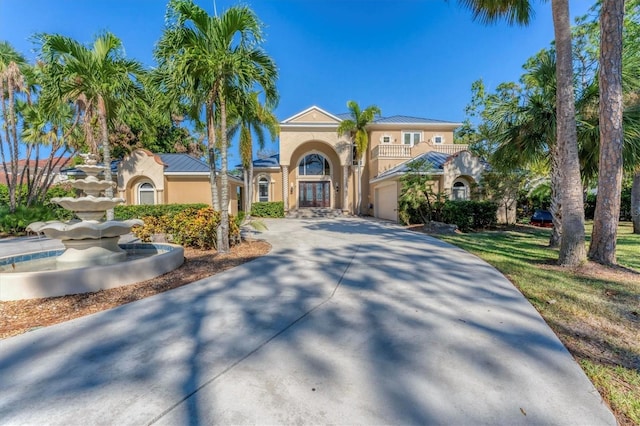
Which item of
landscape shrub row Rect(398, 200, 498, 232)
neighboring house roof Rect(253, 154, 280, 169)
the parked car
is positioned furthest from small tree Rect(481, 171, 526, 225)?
neighboring house roof Rect(253, 154, 280, 169)

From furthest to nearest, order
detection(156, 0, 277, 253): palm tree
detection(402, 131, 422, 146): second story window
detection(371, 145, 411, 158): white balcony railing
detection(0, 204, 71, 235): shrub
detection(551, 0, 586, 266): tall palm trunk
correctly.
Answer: detection(402, 131, 422, 146): second story window
detection(371, 145, 411, 158): white balcony railing
detection(0, 204, 71, 235): shrub
detection(156, 0, 277, 253): palm tree
detection(551, 0, 586, 266): tall palm trunk

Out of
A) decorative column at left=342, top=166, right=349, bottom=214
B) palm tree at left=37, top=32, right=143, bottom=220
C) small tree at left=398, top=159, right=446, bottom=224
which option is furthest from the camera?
decorative column at left=342, top=166, right=349, bottom=214

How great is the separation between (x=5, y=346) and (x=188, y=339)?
196 cm

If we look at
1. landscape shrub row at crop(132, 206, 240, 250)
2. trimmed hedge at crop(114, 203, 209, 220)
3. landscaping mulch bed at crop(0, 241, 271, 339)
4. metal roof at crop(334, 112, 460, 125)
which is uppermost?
metal roof at crop(334, 112, 460, 125)

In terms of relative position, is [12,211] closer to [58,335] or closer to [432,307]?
[58,335]

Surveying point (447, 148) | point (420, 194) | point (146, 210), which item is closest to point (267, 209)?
point (146, 210)

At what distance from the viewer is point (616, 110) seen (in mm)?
6148

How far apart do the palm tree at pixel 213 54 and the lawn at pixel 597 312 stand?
23.5 feet

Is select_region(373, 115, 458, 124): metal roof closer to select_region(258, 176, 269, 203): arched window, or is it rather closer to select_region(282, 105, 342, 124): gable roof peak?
select_region(282, 105, 342, 124): gable roof peak

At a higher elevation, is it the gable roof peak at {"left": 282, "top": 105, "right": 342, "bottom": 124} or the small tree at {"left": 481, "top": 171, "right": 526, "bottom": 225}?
the gable roof peak at {"left": 282, "top": 105, "right": 342, "bottom": 124}

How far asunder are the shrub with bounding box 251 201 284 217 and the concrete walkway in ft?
58.9

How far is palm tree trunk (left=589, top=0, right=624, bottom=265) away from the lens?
239 inches

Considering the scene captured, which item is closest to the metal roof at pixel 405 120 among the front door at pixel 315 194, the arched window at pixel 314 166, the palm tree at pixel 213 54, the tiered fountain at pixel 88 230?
the arched window at pixel 314 166

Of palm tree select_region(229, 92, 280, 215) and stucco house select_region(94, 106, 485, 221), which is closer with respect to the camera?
stucco house select_region(94, 106, 485, 221)
